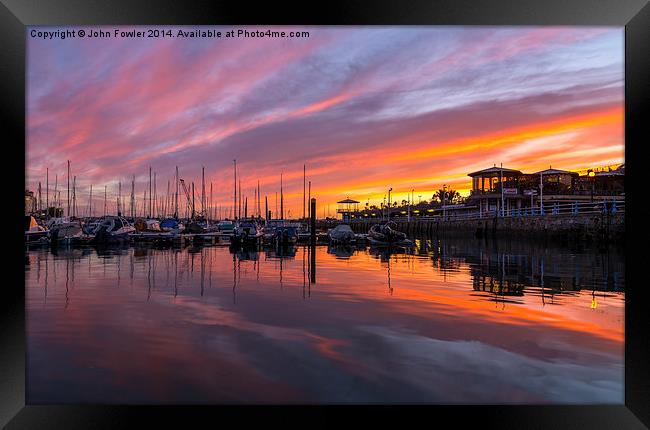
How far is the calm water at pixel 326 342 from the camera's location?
4676 millimetres

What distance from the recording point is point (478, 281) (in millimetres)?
12859

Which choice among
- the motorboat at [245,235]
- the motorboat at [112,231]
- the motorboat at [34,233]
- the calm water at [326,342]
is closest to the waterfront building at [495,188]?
the motorboat at [245,235]

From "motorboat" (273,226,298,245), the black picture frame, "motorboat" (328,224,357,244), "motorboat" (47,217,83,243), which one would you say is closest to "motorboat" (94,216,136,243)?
"motorboat" (47,217,83,243)

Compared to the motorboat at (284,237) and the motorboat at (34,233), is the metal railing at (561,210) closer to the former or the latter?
the motorboat at (284,237)

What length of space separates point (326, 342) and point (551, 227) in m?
30.6

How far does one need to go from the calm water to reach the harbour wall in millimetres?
17993

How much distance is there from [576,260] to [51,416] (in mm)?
19028

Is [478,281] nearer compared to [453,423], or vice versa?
[453,423]

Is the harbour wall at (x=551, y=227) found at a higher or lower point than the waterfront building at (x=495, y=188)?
lower

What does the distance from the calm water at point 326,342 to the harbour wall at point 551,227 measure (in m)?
18.0
